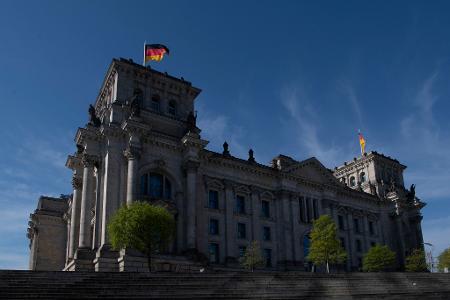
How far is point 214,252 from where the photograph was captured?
5300 cm

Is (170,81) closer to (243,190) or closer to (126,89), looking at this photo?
(126,89)

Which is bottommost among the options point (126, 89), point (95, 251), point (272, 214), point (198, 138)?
point (95, 251)

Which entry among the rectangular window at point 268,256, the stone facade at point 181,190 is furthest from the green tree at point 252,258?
the rectangular window at point 268,256

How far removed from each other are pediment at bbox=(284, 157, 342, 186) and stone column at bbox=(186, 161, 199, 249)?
53.5ft

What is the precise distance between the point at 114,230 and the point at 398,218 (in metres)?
49.9

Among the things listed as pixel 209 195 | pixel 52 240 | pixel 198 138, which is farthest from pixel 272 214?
pixel 52 240

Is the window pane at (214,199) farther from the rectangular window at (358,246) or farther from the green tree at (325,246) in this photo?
the rectangular window at (358,246)

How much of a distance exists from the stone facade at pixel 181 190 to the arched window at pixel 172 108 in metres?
0.14

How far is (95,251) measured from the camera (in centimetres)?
4491

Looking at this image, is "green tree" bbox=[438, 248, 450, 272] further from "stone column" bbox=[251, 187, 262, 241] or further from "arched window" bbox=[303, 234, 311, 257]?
"stone column" bbox=[251, 187, 262, 241]

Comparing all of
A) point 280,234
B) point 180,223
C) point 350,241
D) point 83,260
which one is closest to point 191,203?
point 180,223

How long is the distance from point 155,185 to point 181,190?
2795mm

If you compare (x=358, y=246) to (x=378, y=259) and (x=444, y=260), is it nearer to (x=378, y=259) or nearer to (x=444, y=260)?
(x=378, y=259)

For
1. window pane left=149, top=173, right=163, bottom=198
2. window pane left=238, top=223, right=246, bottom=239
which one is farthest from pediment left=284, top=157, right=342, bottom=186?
window pane left=149, top=173, right=163, bottom=198
